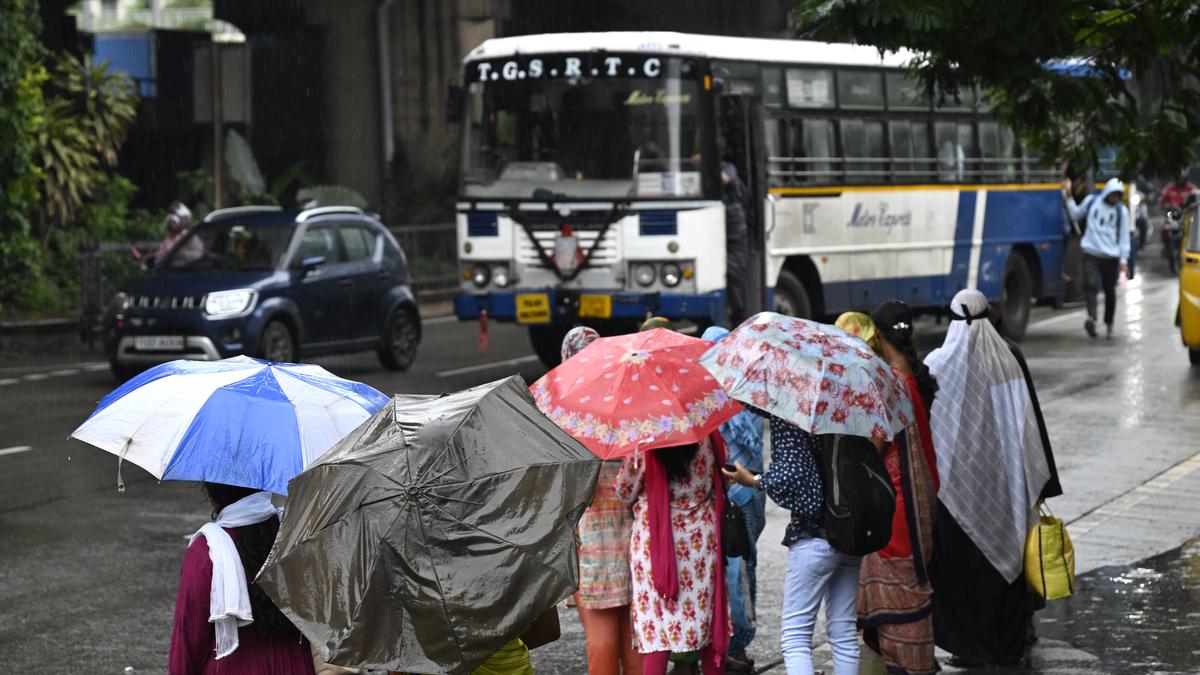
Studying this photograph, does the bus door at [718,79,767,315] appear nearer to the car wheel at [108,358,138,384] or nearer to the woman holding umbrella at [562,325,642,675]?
the car wheel at [108,358,138,384]

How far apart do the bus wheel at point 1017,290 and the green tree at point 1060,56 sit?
1125 cm

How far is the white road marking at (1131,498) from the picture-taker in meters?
10.2

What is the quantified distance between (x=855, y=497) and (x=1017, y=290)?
16.6 meters

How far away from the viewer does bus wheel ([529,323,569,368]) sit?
18.3 meters

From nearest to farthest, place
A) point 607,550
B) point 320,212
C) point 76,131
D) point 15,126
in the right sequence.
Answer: point 607,550
point 320,212
point 15,126
point 76,131

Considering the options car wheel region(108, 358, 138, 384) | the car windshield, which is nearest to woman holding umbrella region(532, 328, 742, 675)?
the car windshield

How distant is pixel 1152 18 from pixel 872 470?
402cm

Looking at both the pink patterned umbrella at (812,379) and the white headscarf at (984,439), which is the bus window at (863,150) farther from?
the pink patterned umbrella at (812,379)

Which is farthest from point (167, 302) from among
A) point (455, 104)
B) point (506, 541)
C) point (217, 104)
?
point (506, 541)

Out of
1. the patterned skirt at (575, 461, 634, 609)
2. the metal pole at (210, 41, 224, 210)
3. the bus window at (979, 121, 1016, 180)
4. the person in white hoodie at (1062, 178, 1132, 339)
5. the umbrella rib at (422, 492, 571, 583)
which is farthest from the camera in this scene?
the metal pole at (210, 41, 224, 210)

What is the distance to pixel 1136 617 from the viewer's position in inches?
312

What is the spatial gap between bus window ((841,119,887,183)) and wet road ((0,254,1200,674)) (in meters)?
2.77

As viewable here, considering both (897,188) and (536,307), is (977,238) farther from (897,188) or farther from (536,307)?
(536,307)

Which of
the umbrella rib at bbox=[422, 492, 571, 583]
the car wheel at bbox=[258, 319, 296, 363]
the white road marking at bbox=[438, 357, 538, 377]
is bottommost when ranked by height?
the white road marking at bbox=[438, 357, 538, 377]
